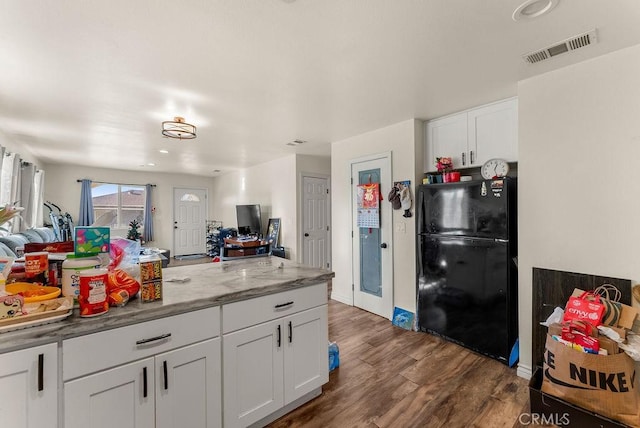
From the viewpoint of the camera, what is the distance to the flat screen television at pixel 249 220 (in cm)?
608

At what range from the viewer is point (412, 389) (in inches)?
84.9

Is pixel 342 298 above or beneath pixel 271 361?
beneath

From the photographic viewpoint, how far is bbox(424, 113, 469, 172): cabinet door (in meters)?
3.00

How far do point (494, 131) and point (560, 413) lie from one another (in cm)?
233

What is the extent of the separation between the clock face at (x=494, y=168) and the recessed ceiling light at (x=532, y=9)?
1347 mm

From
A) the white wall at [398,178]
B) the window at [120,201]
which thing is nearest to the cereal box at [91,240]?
the white wall at [398,178]

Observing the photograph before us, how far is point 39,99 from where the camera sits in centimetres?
271

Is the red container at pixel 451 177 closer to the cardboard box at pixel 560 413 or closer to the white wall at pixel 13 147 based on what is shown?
the cardboard box at pixel 560 413

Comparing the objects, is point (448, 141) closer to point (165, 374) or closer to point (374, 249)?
point (374, 249)

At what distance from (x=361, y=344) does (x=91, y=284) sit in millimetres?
2452

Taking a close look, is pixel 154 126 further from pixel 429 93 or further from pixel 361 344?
pixel 361 344

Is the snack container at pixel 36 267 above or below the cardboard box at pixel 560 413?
above

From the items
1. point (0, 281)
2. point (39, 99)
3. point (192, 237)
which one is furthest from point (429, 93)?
point (192, 237)

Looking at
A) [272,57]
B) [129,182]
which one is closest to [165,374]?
[272,57]
